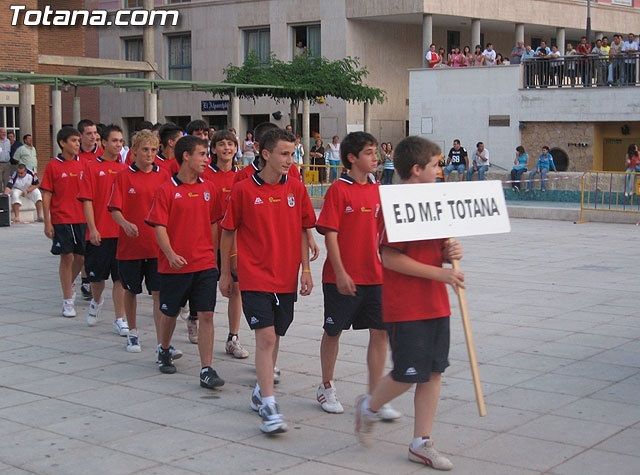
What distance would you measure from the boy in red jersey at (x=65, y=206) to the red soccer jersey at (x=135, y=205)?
5.96 ft

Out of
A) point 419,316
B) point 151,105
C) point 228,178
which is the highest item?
point 151,105

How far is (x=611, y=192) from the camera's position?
71.2ft

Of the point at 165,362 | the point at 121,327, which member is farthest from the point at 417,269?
the point at 121,327

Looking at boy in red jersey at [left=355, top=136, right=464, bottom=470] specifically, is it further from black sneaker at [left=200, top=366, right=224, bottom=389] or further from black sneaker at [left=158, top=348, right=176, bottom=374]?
black sneaker at [left=158, top=348, right=176, bottom=374]

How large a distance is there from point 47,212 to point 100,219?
89 cm

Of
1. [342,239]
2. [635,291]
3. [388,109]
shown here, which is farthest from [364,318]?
[388,109]

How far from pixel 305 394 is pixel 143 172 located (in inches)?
111

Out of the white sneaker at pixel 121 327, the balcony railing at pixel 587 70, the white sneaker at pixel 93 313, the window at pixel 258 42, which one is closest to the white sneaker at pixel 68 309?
the white sneaker at pixel 93 313

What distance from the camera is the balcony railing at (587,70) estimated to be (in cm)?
3034

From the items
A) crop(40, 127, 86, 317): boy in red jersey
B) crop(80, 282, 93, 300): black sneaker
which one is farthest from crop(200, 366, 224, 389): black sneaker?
crop(80, 282, 93, 300): black sneaker

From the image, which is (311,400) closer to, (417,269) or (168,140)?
(417,269)

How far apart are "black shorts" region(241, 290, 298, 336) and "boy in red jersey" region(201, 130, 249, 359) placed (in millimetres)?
1834

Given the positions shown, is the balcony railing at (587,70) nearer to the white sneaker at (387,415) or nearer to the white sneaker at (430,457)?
the white sneaker at (387,415)

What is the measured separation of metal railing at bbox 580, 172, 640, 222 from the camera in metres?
21.3
